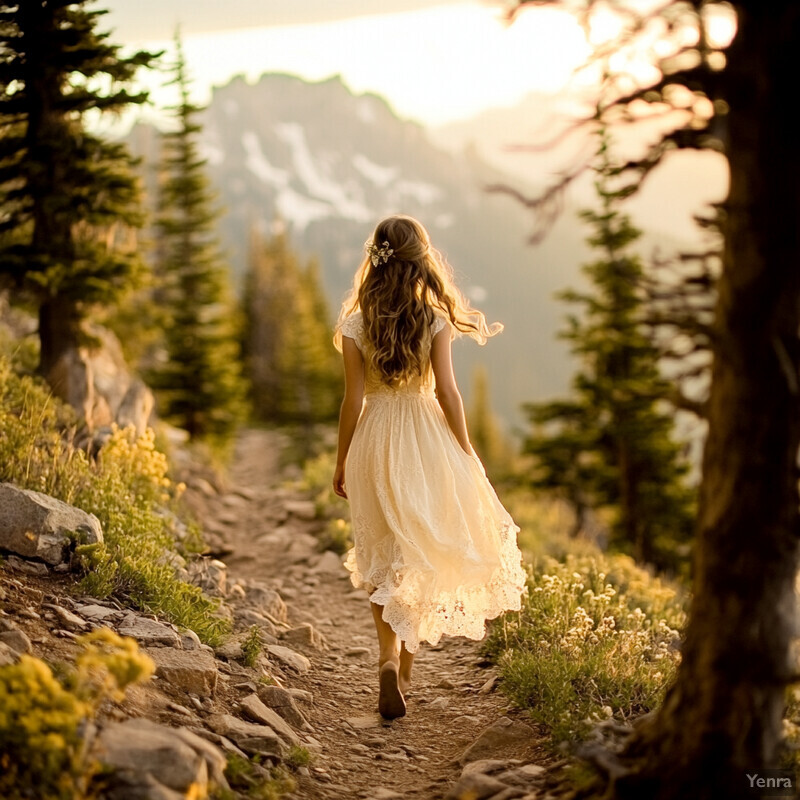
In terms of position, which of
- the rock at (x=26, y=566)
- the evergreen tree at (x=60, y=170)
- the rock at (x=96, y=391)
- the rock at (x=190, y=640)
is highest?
the evergreen tree at (x=60, y=170)

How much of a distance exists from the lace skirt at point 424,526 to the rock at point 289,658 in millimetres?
→ 955

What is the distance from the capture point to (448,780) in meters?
4.44

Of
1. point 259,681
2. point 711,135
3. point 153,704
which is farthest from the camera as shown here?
point 259,681

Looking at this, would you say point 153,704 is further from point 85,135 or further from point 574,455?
point 574,455

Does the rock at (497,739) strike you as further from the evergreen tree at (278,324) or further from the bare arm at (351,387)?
the evergreen tree at (278,324)

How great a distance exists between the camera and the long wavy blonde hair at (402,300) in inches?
207

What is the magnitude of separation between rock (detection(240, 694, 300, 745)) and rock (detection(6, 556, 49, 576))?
1699 mm

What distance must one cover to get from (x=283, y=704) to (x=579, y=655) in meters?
2.00

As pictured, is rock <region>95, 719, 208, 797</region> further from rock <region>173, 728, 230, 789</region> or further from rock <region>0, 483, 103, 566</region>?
rock <region>0, 483, 103, 566</region>

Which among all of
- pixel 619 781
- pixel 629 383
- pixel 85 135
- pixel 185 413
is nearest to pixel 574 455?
pixel 629 383

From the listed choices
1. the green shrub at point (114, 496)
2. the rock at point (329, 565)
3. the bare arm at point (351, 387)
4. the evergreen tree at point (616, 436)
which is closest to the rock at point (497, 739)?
the green shrub at point (114, 496)

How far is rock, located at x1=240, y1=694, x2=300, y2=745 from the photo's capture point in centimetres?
455

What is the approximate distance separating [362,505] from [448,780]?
1840 mm

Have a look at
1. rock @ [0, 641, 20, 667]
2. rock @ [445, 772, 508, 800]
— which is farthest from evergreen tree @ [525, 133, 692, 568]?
rock @ [0, 641, 20, 667]
